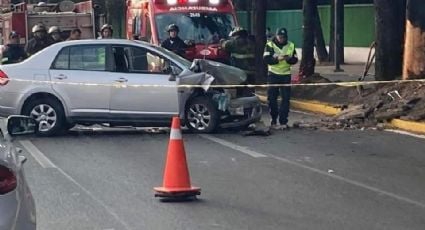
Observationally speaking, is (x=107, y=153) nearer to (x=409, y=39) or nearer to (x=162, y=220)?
(x=162, y=220)

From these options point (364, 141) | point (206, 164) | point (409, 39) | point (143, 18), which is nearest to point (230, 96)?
point (364, 141)

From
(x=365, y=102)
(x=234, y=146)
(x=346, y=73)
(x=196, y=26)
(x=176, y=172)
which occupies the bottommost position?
(x=346, y=73)

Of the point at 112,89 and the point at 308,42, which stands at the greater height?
the point at 308,42

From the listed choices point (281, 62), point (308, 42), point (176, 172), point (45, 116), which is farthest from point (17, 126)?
point (308, 42)

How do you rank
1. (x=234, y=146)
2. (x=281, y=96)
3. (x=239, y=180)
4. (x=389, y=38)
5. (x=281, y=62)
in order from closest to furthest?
1. (x=239, y=180)
2. (x=234, y=146)
3. (x=281, y=62)
4. (x=281, y=96)
5. (x=389, y=38)

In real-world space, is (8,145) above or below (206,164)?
above

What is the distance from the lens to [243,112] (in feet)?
54.2

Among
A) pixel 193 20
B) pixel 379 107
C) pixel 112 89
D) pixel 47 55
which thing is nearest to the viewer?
pixel 112 89

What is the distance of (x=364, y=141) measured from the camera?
1551 centimetres

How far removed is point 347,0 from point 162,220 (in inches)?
1469

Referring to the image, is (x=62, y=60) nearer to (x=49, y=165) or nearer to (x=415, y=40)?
(x=49, y=165)

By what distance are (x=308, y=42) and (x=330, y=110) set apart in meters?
5.70

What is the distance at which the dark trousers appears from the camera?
690 inches

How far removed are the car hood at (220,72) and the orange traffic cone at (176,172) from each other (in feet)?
20.1
